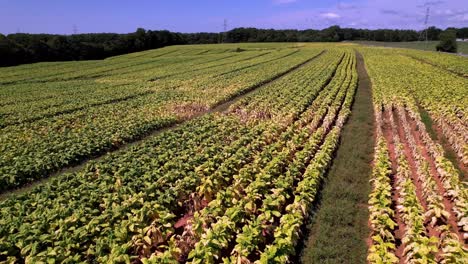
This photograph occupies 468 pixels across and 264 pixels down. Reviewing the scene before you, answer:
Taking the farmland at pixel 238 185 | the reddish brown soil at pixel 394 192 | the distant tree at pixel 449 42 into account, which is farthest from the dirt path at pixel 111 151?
the distant tree at pixel 449 42

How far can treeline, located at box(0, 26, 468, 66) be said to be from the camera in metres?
68.4

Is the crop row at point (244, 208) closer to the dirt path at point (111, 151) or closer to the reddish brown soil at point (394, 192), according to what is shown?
the reddish brown soil at point (394, 192)

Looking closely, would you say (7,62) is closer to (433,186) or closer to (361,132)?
(361,132)

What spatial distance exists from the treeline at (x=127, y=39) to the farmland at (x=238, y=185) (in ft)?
184

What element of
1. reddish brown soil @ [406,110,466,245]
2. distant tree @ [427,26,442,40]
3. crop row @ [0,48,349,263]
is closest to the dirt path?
crop row @ [0,48,349,263]

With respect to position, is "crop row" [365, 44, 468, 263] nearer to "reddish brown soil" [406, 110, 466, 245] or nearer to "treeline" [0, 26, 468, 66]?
"reddish brown soil" [406, 110, 466, 245]

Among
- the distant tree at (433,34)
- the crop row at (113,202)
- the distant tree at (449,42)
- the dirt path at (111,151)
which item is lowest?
the dirt path at (111,151)

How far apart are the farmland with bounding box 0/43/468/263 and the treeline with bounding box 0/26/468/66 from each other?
2212 inches

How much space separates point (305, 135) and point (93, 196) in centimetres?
888

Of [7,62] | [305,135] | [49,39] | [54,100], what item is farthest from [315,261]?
[49,39]

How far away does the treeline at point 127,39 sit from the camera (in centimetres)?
6844

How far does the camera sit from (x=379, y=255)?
20.5 feet

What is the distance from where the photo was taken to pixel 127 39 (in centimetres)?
9775

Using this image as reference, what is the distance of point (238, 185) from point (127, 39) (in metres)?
98.1
